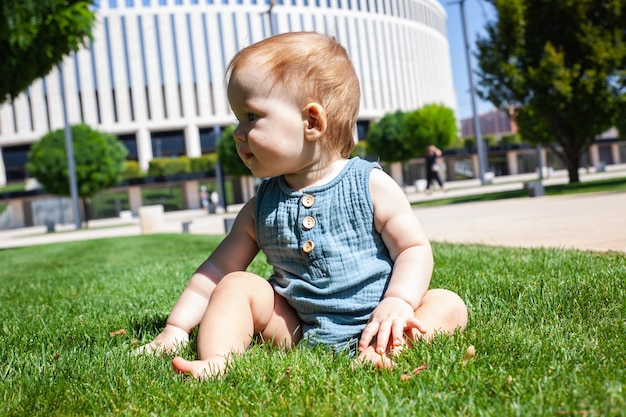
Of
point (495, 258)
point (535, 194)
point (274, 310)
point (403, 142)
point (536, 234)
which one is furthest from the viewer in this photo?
point (403, 142)

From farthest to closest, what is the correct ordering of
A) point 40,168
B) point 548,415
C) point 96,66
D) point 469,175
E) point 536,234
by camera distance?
1. point 469,175
2. point 96,66
3. point 40,168
4. point 536,234
5. point 548,415

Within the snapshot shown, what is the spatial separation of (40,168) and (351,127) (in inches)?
1507

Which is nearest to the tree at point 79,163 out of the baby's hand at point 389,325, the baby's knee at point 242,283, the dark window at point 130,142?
the dark window at point 130,142

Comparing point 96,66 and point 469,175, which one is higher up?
point 96,66

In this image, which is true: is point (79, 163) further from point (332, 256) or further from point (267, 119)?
point (332, 256)

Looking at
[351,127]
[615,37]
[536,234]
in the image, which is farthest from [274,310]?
[615,37]

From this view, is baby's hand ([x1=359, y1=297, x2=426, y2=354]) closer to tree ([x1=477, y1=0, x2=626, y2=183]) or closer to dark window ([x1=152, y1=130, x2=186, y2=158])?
tree ([x1=477, y1=0, x2=626, y2=183])

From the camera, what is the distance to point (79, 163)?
3722cm

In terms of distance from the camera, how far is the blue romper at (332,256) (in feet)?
7.30

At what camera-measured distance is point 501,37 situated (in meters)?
17.5

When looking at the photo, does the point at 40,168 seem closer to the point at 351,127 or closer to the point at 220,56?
the point at 220,56

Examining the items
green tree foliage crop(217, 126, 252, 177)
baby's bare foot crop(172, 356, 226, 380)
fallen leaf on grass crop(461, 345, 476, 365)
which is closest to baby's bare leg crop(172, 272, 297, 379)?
baby's bare foot crop(172, 356, 226, 380)

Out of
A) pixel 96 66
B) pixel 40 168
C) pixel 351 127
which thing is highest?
pixel 96 66

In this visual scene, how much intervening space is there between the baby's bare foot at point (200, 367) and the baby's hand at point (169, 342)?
38 cm
